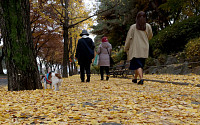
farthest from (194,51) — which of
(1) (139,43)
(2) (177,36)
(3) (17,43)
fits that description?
(3) (17,43)

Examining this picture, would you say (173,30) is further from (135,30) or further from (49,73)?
(49,73)

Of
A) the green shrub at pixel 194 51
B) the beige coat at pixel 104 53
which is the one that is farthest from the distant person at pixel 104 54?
the green shrub at pixel 194 51

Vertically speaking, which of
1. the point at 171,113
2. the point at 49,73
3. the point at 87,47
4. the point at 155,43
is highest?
the point at 155,43

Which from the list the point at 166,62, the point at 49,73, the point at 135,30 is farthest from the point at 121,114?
the point at 166,62

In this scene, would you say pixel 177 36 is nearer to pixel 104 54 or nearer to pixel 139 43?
pixel 104 54

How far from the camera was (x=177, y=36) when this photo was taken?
Result: 11195 mm

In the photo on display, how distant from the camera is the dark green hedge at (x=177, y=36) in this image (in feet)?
34.7

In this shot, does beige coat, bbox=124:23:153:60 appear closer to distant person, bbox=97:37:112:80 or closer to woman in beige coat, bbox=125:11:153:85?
woman in beige coat, bbox=125:11:153:85

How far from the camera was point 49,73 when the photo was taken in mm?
5191

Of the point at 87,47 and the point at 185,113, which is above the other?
the point at 87,47

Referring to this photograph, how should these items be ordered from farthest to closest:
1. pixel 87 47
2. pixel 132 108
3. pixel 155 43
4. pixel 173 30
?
1. pixel 155 43
2. pixel 173 30
3. pixel 87 47
4. pixel 132 108

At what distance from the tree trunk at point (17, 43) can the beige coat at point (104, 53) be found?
3.98 metres

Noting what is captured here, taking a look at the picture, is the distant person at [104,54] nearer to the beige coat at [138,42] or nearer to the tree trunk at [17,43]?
the beige coat at [138,42]

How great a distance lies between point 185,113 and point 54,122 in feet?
5.69
